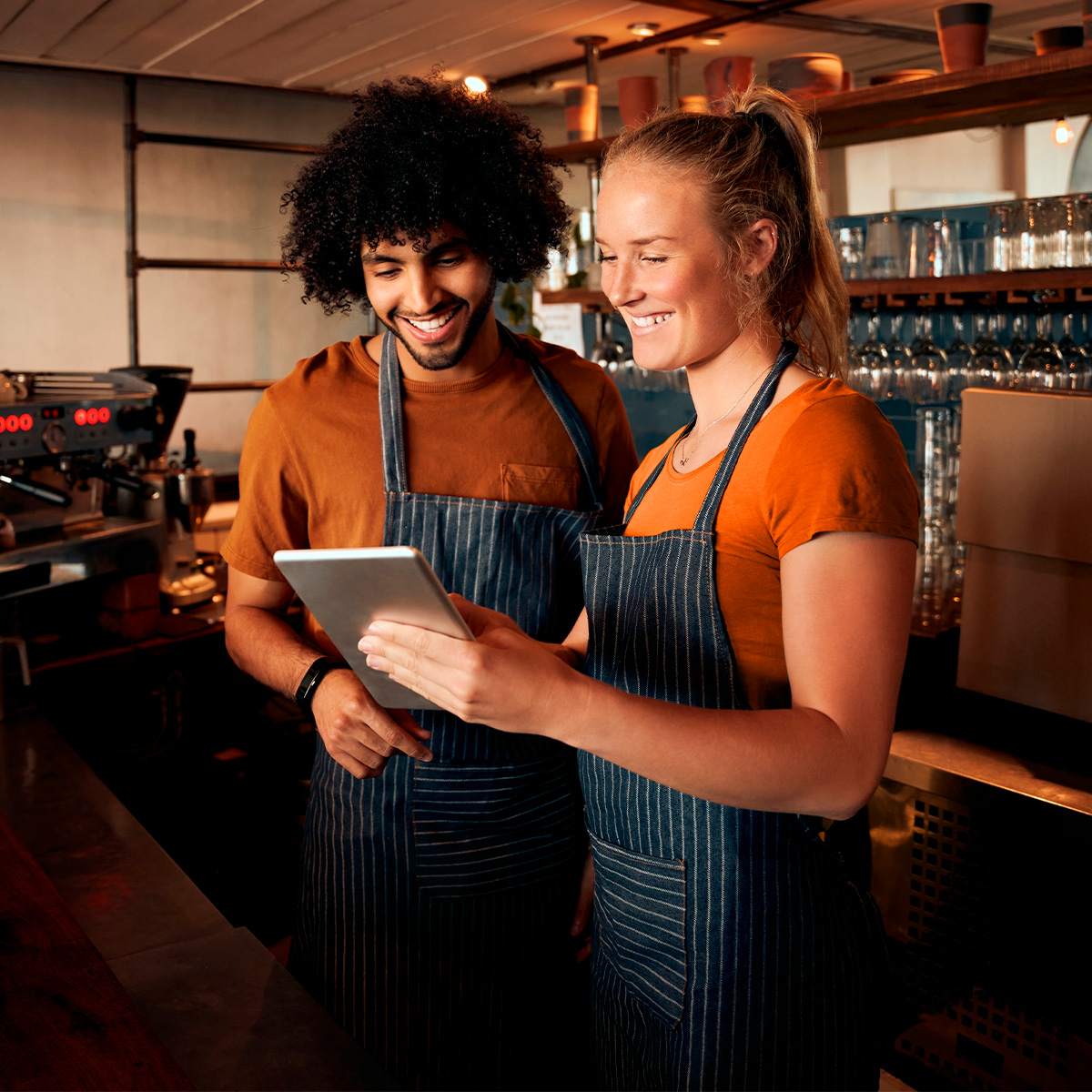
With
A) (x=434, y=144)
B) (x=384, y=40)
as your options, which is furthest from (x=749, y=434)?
(x=384, y=40)

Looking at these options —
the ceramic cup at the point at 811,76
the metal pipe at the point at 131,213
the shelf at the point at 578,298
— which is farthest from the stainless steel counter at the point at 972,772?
the metal pipe at the point at 131,213

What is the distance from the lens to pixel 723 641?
A: 3.84ft

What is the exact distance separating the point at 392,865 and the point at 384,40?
3118mm

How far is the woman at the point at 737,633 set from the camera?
0.99 m

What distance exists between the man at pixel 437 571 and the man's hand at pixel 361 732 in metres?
0.11

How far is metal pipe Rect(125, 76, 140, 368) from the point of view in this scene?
4.49m

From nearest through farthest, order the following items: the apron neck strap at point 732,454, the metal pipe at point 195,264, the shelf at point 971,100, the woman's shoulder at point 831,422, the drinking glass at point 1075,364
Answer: the woman's shoulder at point 831,422
the apron neck strap at point 732,454
the shelf at point 971,100
the drinking glass at point 1075,364
the metal pipe at point 195,264

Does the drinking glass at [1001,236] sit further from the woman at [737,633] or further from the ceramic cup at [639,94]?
the woman at [737,633]

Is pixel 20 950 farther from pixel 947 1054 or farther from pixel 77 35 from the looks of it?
pixel 77 35

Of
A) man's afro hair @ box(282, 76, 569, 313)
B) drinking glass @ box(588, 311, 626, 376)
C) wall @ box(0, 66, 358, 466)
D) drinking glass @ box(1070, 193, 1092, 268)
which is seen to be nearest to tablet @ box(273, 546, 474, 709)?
man's afro hair @ box(282, 76, 569, 313)

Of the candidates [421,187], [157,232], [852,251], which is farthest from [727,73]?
[157,232]

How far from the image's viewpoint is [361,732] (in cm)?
139

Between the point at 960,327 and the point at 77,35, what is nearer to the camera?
the point at 960,327

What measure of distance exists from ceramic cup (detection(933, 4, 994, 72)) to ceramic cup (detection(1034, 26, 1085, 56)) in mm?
151
